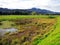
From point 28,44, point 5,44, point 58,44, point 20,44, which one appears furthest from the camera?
point 5,44

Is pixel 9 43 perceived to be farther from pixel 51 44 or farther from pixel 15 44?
pixel 51 44

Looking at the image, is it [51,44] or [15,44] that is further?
[15,44]

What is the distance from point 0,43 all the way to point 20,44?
13.1 feet

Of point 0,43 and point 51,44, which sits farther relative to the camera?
point 0,43

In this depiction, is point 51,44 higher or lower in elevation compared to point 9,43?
higher

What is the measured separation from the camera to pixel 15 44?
25312 mm

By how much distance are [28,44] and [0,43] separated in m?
6.79

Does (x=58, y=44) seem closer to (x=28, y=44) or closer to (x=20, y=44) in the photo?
(x=28, y=44)

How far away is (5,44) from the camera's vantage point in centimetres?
2656

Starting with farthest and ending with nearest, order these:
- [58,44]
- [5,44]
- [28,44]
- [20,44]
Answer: [5,44]
[20,44]
[28,44]
[58,44]

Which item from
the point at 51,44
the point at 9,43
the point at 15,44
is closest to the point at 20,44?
the point at 15,44

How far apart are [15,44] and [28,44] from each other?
4.11 metres

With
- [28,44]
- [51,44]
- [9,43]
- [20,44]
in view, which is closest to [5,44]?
[9,43]

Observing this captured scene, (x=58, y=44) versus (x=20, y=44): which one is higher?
(x=58, y=44)
